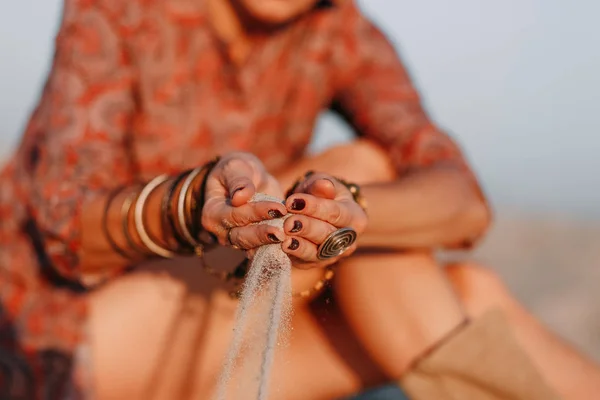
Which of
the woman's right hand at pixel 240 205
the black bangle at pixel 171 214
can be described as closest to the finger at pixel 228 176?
the woman's right hand at pixel 240 205

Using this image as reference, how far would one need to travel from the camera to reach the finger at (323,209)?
83 centimetres

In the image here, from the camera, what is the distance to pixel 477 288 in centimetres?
152

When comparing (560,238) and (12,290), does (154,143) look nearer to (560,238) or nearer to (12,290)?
(12,290)

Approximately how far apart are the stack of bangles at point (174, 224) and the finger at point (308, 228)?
0.65 ft

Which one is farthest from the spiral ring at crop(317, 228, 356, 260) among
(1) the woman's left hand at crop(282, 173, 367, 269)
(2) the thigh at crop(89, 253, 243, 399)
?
(2) the thigh at crop(89, 253, 243, 399)

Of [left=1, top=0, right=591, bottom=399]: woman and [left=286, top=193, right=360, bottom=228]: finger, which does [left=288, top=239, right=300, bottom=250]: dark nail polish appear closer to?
[left=286, top=193, right=360, bottom=228]: finger

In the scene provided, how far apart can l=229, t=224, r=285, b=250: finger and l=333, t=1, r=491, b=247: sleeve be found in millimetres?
875

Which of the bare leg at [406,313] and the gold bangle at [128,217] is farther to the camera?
the bare leg at [406,313]

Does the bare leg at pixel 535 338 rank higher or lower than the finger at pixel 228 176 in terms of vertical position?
lower

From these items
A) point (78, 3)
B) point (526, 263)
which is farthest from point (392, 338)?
point (526, 263)

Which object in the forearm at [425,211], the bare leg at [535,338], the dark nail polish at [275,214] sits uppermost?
the dark nail polish at [275,214]

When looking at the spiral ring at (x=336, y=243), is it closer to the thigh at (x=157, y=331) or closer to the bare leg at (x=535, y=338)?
→ the thigh at (x=157, y=331)

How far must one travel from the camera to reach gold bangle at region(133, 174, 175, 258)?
1.15m

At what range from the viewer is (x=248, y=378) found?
0.96m
